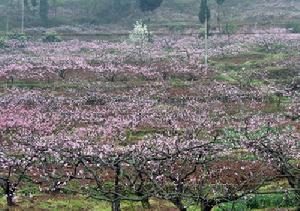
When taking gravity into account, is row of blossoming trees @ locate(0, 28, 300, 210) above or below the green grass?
above

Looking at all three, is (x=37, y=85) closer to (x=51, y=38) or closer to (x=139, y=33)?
(x=139, y=33)

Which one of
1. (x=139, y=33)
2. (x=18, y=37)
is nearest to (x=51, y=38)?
(x=18, y=37)

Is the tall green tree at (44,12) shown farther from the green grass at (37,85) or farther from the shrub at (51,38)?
the green grass at (37,85)

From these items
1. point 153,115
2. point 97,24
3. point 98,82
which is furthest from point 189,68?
point 97,24

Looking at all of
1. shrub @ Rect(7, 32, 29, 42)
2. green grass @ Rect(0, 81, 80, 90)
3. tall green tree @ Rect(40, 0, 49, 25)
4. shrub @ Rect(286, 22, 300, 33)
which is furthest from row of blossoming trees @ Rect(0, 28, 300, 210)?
tall green tree @ Rect(40, 0, 49, 25)

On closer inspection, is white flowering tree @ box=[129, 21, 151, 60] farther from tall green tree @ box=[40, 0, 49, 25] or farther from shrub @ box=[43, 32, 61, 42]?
tall green tree @ box=[40, 0, 49, 25]

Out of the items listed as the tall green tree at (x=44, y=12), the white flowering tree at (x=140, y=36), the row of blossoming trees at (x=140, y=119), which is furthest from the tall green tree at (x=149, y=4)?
the row of blossoming trees at (x=140, y=119)

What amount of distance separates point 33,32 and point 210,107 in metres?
58.2

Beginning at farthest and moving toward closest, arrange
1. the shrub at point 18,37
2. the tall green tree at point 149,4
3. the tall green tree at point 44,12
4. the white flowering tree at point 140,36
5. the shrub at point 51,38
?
the tall green tree at point 149,4, the tall green tree at point 44,12, the shrub at point 51,38, the shrub at point 18,37, the white flowering tree at point 140,36

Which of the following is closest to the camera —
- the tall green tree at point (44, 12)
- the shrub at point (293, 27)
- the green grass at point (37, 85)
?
the green grass at point (37, 85)

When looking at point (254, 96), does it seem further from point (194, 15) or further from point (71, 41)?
point (194, 15)

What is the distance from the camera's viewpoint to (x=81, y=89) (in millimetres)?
53719

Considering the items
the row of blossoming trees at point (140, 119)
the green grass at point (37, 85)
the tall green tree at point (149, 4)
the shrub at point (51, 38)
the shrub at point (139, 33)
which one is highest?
the tall green tree at point (149, 4)

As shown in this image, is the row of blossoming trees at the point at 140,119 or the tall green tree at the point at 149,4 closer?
the row of blossoming trees at the point at 140,119
